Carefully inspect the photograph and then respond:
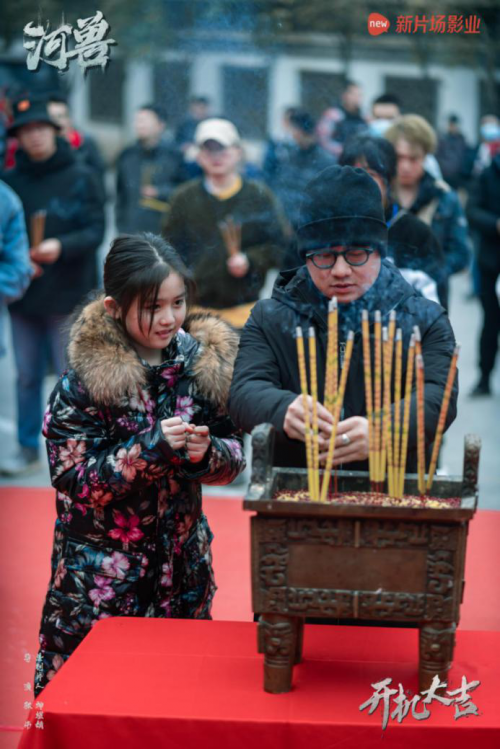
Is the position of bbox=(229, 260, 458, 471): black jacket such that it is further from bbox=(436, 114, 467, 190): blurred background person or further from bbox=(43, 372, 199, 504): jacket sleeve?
bbox=(436, 114, 467, 190): blurred background person

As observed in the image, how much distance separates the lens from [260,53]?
16.4 ft

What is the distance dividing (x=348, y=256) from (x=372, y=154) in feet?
A: 3.78

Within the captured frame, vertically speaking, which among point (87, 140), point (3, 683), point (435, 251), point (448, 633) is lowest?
point (3, 683)

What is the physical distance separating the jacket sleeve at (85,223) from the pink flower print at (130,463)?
2843mm

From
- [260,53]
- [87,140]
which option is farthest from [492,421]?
[87,140]

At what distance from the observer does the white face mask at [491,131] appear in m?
8.72

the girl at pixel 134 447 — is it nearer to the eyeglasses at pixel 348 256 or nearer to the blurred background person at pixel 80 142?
the eyeglasses at pixel 348 256

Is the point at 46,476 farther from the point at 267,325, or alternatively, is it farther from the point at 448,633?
the point at 448,633

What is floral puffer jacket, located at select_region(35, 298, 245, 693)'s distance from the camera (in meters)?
1.93

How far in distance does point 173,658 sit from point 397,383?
628 mm

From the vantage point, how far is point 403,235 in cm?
304

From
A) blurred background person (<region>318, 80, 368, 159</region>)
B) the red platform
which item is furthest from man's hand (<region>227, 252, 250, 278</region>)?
blurred background person (<region>318, 80, 368, 159</region>)

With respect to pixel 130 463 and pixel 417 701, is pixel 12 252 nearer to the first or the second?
pixel 130 463

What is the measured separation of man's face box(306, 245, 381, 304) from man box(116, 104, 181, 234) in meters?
3.92
